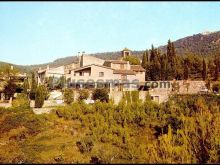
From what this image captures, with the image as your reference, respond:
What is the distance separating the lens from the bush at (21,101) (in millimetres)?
44984

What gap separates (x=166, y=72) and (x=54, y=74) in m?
19.1

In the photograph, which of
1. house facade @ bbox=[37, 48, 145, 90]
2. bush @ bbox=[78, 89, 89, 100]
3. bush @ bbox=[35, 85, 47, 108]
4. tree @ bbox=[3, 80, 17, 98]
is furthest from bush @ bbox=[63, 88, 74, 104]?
tree @ bbox=[3, 80, 17, 98]

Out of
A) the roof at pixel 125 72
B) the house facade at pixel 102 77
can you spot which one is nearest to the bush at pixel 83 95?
the house facade at pixel 102 77

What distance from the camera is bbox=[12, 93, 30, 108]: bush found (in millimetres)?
44984

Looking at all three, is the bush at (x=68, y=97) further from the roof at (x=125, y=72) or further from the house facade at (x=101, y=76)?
the roof at (x=125, y=72)

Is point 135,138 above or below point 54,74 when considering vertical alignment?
below

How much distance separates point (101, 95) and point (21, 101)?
10.7 m

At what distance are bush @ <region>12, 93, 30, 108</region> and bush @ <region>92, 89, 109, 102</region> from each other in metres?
8.90

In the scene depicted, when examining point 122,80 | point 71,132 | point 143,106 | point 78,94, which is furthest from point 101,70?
point 71,132

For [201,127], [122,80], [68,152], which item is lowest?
[68,152]

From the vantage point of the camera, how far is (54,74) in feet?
193

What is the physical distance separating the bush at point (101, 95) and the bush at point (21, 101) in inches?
350

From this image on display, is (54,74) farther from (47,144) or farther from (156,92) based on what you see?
(47,144)

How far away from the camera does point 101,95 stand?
1860 inches
